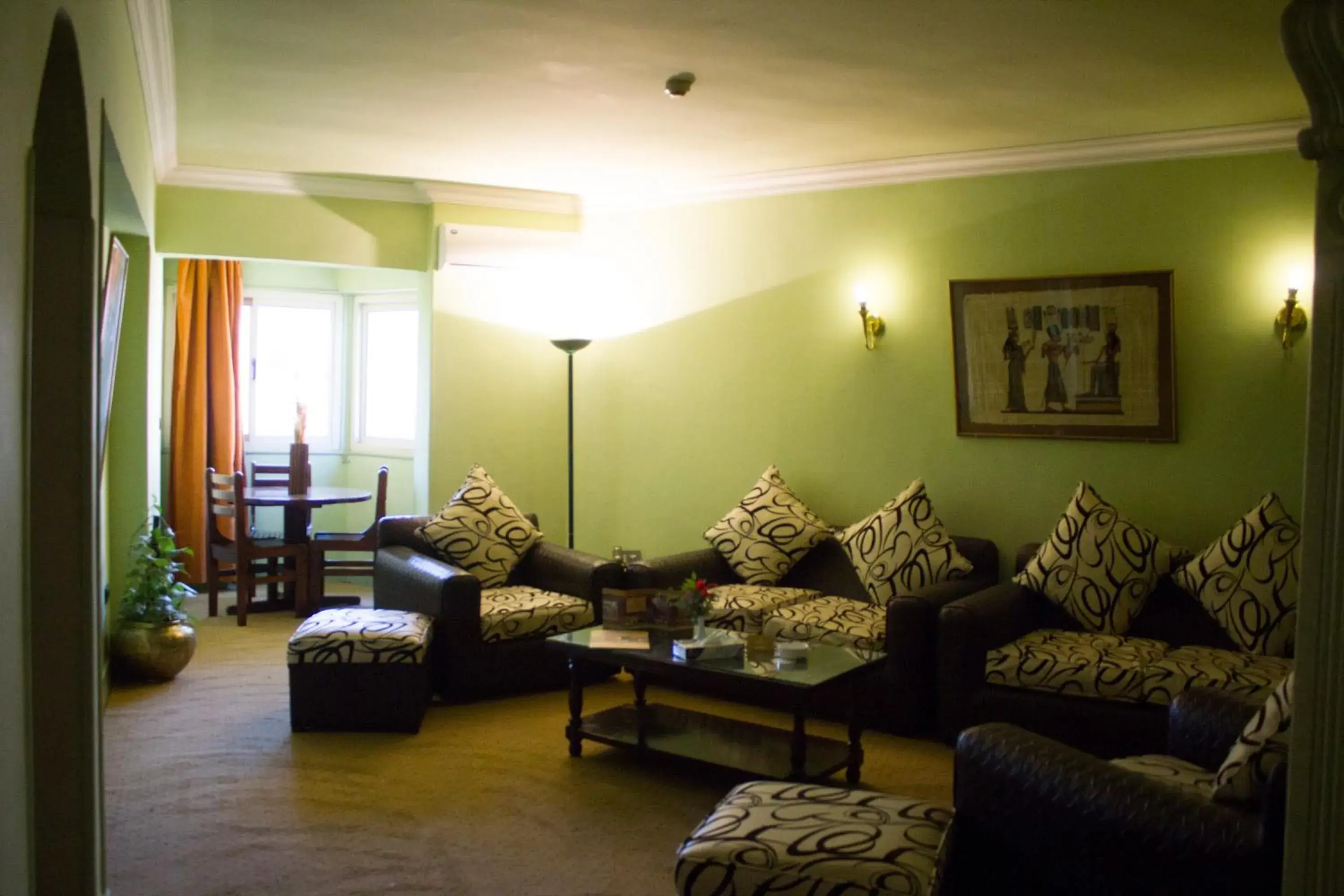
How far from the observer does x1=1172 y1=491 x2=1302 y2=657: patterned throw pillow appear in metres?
4.20

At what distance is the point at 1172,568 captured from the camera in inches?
180

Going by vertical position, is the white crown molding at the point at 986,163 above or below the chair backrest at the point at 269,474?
above

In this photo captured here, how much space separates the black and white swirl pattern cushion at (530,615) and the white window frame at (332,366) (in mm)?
3203

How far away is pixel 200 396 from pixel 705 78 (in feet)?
16.0

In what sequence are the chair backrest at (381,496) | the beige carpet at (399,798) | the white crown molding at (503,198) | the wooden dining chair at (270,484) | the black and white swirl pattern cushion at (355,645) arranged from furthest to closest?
the wooden dining chair at (270,484) < the chair backrest at (381,496) < the white crown molding at (503,198) < the black and white swirl pattern cushion at (355,645) < the beige carpet at (399,798)

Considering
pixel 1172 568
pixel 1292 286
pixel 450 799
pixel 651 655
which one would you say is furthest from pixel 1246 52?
pixel 450 799

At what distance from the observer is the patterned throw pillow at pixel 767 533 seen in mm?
5559

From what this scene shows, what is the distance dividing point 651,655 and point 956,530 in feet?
6.46

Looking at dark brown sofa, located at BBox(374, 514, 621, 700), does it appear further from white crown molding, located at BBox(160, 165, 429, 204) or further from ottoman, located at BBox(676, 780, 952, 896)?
ottoman, located at BBox(676, 780, 952, 896)

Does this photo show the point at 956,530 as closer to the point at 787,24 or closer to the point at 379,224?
the point at 787,24

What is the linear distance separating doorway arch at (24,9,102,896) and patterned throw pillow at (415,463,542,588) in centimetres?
305

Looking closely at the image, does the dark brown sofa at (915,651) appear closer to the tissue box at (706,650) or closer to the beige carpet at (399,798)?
the beige carpet at (399,798)

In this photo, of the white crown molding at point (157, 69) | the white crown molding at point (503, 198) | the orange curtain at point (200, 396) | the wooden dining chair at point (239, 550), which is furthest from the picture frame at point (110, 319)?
the orange curtain at point (200, 396)

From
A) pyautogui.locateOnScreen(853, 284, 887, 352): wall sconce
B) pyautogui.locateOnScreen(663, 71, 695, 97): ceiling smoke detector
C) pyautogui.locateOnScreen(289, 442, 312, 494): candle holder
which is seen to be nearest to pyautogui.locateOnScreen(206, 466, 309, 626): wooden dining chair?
pyautogui.locateOnScreen(289, 442, 312, 494): candle holder
